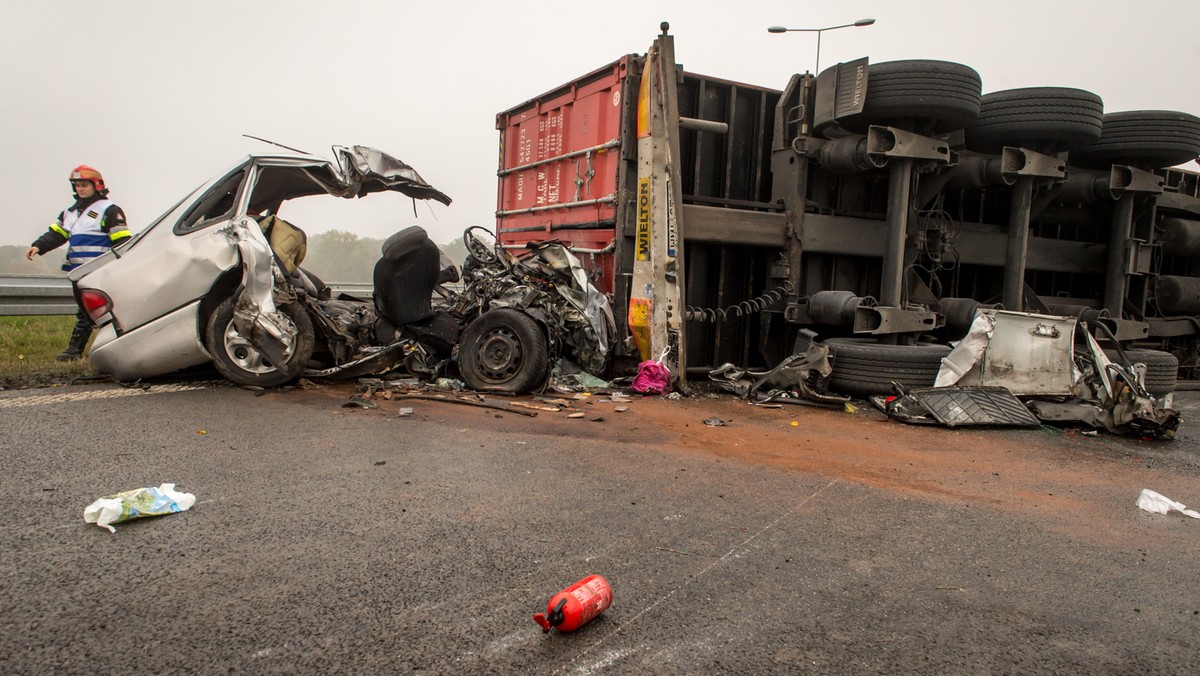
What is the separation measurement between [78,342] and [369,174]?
3.04 m

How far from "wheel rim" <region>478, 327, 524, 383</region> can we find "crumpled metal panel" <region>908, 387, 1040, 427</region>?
122 inches

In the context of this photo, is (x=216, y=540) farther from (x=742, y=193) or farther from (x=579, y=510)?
(x=742, y=193)

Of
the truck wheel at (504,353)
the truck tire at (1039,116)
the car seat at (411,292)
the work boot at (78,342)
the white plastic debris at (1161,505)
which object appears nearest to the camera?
the white plastic debris at (1161,505)

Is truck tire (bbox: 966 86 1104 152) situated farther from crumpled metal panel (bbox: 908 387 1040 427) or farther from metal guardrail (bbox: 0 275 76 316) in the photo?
metal guardrail (bbox: 0 275 76 316)

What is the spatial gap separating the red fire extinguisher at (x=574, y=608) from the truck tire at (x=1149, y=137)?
7.97m

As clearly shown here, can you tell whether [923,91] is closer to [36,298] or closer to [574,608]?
[574,608]

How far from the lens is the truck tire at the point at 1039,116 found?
6.53 metres

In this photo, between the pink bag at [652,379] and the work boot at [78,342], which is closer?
the pink bag at [652,379]

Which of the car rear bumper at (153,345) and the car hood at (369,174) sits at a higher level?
the car hood at (369,174)

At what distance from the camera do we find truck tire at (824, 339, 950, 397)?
→ 5.85 m

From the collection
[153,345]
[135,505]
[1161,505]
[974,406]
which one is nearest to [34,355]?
[153,345]

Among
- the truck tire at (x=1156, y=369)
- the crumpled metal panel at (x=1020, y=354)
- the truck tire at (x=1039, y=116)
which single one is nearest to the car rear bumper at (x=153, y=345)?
the crumpled metal panel at (x=1020, y=354)

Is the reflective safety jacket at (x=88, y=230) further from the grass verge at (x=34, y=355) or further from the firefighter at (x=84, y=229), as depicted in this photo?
the grass verge at (x=34, y=355)

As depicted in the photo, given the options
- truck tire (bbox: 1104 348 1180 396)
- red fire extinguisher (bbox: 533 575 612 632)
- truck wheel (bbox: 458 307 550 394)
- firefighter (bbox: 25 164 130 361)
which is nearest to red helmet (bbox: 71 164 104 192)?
firefighter (bbox: 25 164 130 361)
